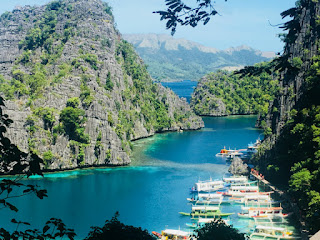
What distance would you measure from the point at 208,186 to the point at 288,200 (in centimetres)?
887

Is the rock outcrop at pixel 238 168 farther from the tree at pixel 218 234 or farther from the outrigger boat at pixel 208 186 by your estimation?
the tree at pixel 218 234

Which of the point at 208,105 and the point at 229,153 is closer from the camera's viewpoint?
the point at 229,153

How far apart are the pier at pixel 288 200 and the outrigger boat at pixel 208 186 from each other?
4.21m

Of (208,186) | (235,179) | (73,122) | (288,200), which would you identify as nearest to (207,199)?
(208,186)

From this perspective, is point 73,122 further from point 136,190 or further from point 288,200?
point 288,200

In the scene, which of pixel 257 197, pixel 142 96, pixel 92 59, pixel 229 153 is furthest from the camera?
pixel 142 96

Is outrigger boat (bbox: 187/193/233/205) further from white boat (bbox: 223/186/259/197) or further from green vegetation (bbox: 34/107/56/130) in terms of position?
green vegetation (bbox: 34/107/56/130)

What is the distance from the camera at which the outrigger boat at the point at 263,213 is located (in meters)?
37.2

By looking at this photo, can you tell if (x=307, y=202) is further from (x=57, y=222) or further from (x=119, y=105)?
(x=119, y=105)

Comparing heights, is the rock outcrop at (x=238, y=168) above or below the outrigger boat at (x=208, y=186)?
above

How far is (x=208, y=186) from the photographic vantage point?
4550 cm

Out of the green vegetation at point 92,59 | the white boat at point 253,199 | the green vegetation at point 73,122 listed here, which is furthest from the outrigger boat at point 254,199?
the green vegetation at point 92,59

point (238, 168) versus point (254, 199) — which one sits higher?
point (238, 168)

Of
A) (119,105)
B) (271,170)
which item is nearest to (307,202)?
(271,170)
